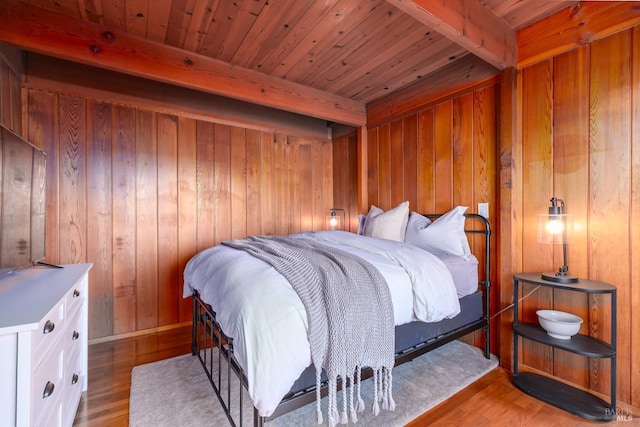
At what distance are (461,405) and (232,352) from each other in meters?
1.46

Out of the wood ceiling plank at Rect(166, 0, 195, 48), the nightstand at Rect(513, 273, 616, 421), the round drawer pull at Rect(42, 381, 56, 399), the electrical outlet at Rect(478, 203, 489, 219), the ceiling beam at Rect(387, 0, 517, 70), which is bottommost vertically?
the nightstand at Rect(513, 273, 616, 421)

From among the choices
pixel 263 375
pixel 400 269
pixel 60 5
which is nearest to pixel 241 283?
pixel 263 375

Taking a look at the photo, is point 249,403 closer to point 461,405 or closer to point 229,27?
point 461,405

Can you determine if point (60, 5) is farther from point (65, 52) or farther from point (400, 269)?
point (400, 269)

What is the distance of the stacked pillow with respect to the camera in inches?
93.5

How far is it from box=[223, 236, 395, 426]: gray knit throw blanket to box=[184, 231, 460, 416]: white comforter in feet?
0.20

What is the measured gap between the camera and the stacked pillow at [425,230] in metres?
2.38

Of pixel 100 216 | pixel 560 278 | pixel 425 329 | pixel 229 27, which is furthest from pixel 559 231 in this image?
pixel 100 216

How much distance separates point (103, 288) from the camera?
271 cm

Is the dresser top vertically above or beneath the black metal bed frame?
above

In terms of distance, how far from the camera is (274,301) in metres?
1.23

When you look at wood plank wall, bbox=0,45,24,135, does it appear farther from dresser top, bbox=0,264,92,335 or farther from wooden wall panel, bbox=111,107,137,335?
dresser top, bbox=0,264,92,335

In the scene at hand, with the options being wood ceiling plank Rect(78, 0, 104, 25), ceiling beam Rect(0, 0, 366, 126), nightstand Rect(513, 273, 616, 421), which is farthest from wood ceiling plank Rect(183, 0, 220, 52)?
nightstand Rect(513, 273, 616, 421)

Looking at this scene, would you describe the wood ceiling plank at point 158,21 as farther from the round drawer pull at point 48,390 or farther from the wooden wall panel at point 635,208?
the wooden wall panel at point 635,208
